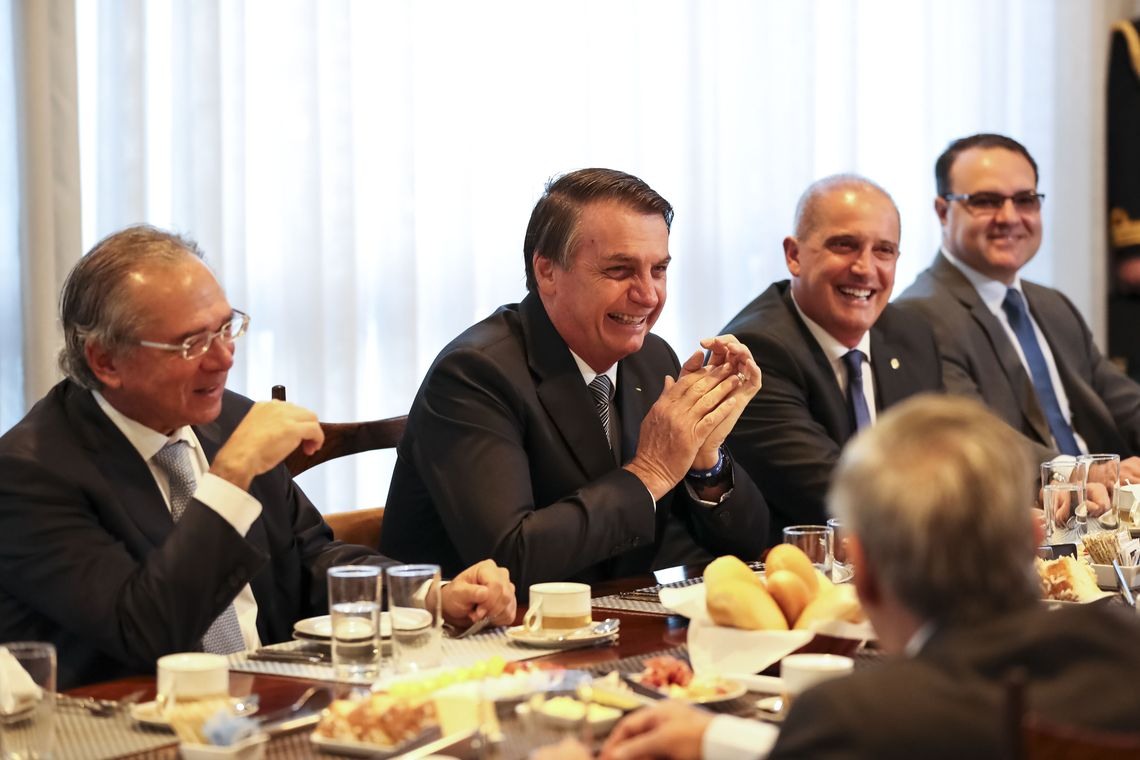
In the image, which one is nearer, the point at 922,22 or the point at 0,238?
the point at 0,238

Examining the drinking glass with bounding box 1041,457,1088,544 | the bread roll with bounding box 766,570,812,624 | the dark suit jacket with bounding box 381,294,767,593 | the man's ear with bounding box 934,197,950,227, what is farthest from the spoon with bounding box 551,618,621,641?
the man's ear with bounding box 934,197,950,227

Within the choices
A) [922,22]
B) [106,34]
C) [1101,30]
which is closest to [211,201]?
[106,34]

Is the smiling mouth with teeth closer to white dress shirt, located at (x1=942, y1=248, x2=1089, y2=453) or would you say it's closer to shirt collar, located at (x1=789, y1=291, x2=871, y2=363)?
shirt collar, located at (x1=789, y1=291, x2=871, y2=363)

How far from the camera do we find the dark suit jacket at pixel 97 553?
2.01 meters

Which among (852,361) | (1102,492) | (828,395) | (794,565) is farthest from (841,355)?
(794,565)

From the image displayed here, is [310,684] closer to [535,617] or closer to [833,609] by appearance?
[535,617]

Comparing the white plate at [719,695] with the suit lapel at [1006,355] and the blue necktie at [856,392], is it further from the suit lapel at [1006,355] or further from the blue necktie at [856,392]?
the suit lapel at [1006,355]

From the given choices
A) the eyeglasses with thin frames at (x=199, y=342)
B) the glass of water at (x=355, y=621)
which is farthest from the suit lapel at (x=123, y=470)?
the glass of water at (x=355, y=621)

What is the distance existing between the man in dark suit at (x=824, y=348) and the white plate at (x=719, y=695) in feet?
5.46

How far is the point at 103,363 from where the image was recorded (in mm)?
2230

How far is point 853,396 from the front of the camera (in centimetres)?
361

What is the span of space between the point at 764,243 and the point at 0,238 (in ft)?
8.40

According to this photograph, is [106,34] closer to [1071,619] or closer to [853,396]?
[853,396]

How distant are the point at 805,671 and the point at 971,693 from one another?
21.7 inches
